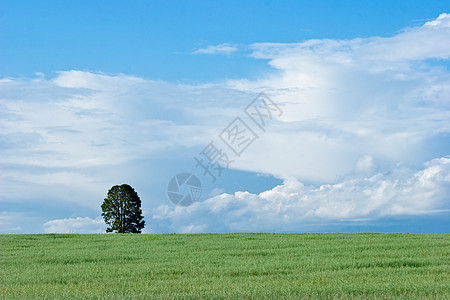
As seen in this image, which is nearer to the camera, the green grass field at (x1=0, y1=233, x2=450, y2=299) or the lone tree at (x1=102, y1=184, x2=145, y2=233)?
the green grass field at (x1=0, y1=233, x2=450, y2=299)

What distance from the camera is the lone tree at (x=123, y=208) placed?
3653 centimetres

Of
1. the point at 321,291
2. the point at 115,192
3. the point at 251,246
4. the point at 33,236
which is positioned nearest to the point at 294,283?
the point at 321,291

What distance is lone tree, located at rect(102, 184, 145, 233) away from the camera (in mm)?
36531

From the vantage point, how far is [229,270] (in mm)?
13914

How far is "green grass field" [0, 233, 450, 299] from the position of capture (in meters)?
10.3

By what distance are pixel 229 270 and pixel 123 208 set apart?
78.4 ft

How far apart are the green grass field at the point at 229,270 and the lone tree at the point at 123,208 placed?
42.0 ft

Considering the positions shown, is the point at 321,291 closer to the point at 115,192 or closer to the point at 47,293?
the point at 47,293

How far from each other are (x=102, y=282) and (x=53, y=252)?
28.3ft

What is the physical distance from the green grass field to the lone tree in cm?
1280

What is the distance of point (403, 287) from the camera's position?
34.3 ft

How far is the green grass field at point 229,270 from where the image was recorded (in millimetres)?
10289

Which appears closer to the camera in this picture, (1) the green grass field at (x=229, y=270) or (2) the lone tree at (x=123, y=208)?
(1) the green grass field at (x=229, y=270)

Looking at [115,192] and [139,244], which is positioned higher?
[115,192]
